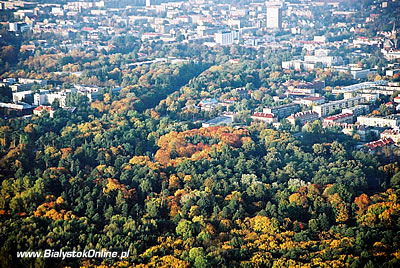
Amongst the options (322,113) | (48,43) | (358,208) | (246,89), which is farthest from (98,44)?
(358,208)

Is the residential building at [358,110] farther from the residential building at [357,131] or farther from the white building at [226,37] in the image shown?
the white building at [226,37]

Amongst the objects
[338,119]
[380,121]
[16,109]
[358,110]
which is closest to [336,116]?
[338,119]

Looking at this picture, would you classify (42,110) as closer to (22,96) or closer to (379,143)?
(22,96)

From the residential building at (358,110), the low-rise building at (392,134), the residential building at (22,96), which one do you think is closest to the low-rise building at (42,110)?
the residential building at (22,96)

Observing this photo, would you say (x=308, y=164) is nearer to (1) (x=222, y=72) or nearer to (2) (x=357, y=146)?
(2) (x=357, y=146)

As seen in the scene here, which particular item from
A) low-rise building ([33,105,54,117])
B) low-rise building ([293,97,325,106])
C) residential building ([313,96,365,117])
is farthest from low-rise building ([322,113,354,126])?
low-rise building ([33,105,54,117])

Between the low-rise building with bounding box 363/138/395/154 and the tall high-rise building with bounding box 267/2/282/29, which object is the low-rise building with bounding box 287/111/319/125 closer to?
the low-rise building with bounding box 363/138/395/154

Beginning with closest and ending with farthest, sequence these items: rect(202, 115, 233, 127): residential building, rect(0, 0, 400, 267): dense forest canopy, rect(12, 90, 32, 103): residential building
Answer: rect(0, 0, 400, 267): dense forest canopy, rect(202, 115, 233, 127): residential building, rect(12, 90, 32, 103): residential building
